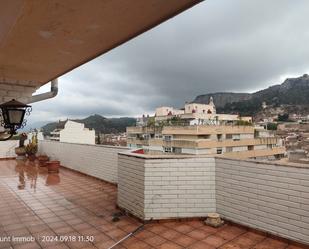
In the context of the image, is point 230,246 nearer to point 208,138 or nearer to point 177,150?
point 208,138

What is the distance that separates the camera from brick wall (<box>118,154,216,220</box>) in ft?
14.0

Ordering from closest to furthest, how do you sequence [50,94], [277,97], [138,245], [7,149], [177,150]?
1. [138,245]
2. [50,94]
3. [7,149]
4. [177,150]
5. [277,97]

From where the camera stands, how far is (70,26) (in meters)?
2.11

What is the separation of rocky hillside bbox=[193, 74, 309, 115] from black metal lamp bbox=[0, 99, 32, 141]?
3094 inches

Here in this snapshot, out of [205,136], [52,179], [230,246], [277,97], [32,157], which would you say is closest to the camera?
[230,246]

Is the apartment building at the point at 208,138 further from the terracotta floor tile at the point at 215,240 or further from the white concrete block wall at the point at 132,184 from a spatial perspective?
the terracotta floor tile at the point at 215,240

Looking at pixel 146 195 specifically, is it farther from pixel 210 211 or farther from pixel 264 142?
pixel 264 142

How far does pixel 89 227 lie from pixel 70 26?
322 cm

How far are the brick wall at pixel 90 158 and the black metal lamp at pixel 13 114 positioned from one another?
378 cm

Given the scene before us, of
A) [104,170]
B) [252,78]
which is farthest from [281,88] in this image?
[104,170]

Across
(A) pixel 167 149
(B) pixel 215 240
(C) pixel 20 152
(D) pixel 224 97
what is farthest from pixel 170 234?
(D) pixel 224 97

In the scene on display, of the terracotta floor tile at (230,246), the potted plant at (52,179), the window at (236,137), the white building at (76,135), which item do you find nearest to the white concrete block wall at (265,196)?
the terracotta floor tile at (230,246)

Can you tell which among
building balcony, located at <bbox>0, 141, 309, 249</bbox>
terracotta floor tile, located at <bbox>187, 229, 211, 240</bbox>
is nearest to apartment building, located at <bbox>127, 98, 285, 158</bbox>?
building balcony, located at <bbox>0, 141, 309, 249</bbox>

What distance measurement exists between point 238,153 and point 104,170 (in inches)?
1638
